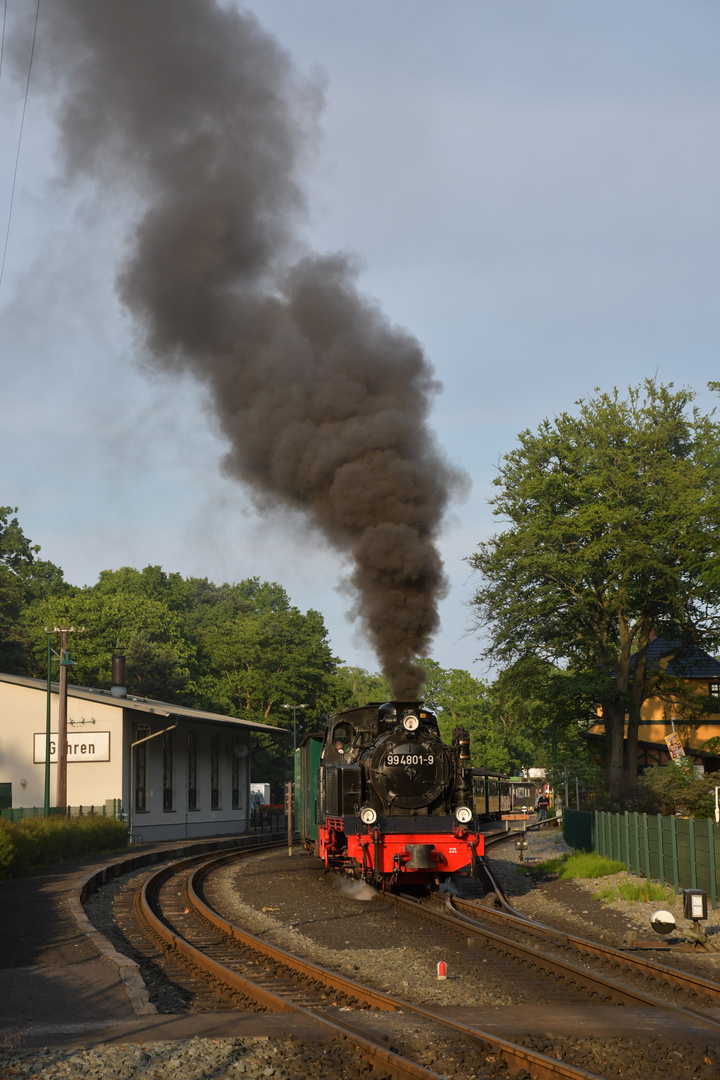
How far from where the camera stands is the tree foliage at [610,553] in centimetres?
3744

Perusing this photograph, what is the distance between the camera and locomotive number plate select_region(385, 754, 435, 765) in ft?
48.9

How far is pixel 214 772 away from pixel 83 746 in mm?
8317

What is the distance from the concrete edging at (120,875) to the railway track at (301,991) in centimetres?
74

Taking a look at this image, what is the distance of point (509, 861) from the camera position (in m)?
24.5

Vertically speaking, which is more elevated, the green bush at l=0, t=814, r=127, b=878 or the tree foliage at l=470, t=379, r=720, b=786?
the tree foliage at l=470, t=379, r=720, b=786

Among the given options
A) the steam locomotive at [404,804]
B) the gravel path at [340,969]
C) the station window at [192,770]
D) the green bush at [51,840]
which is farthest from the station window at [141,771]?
the steam locomotive at [404,804]

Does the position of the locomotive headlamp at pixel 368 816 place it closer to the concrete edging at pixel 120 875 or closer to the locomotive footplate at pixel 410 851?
the locomotive footplate at pixel 410 851

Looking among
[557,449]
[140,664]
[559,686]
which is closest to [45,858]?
[559,686]

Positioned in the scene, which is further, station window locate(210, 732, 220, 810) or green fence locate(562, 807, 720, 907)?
station window locate(210, 732, 220, 810)

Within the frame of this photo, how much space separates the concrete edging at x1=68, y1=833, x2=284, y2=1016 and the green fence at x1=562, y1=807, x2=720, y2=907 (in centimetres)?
850

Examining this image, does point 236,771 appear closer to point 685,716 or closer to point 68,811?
point 68,811

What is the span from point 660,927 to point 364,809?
449cm

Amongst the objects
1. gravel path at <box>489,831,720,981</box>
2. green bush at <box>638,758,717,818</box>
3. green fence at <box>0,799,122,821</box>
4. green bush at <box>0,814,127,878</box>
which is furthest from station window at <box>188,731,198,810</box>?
green bush at <box>638,758,717,818</box>

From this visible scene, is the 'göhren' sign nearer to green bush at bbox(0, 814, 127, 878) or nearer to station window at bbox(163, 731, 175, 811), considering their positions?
station window at bbox(163, 731, 175, 811)
